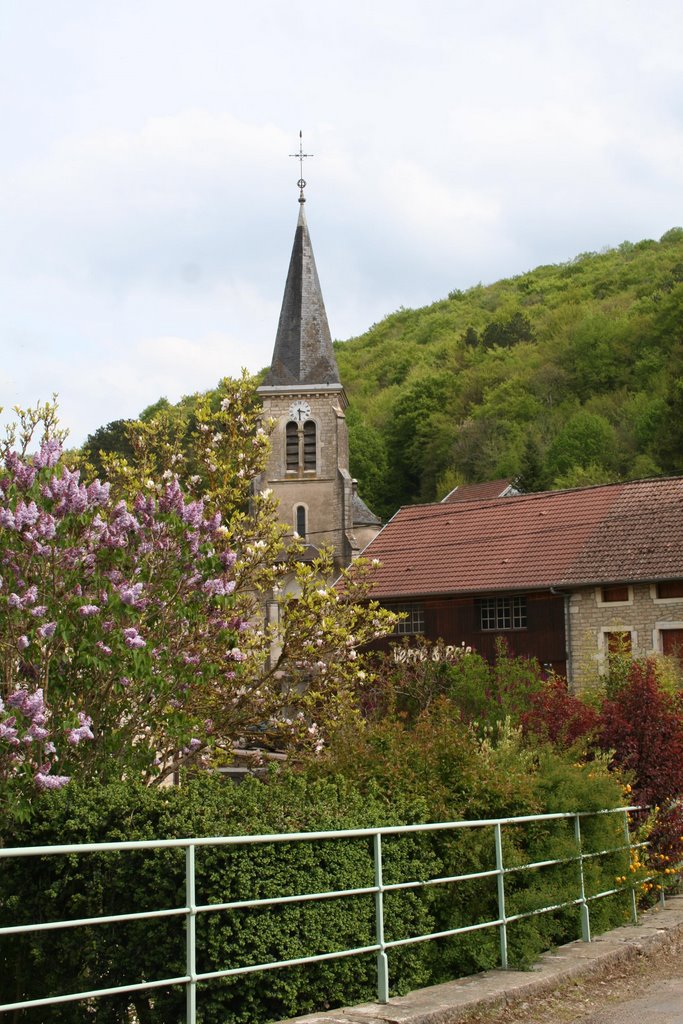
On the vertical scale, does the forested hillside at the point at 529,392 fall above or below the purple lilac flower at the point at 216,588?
above

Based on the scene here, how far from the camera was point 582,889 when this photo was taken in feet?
30.3

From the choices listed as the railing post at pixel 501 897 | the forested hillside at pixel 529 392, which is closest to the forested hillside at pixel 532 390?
the forested hillside at pixel 529 392

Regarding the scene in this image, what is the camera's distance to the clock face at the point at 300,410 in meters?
58.6

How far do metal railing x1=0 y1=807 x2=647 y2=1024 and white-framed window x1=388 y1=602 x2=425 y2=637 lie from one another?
25091 millimetres

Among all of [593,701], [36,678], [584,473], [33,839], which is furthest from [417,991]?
[584,473]

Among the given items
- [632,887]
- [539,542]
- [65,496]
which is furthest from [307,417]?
[65,496]

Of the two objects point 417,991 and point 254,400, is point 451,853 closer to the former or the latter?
point 417,991

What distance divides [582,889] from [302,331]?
51.7m

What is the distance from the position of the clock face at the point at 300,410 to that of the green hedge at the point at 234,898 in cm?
5073

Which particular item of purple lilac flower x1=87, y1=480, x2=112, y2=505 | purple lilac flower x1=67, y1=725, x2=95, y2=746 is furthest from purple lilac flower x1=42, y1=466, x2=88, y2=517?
purple lilac flower x1=67, y1=725, x2=95, y2=746

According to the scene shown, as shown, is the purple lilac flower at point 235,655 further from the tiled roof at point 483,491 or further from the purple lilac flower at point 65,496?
the tiled roof at point 483,491

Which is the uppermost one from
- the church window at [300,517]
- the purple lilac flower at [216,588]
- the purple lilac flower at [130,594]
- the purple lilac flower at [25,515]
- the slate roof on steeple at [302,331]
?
the slate roof on steeple at [302,331]

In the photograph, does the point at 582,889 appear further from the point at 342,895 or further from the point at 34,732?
the point at 34,732

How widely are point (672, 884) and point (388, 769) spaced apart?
495cm
